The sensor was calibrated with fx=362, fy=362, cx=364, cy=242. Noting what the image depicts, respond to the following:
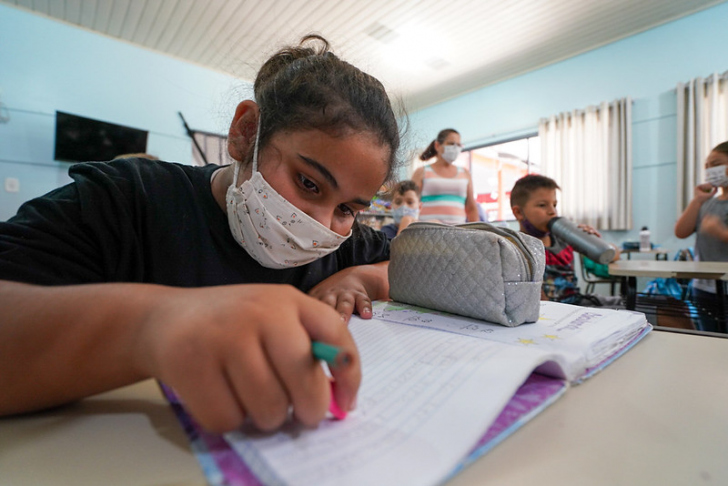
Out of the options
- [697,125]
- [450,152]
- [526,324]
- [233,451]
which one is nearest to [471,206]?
[450,152]

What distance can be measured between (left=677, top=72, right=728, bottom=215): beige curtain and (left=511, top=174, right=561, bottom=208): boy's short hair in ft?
7.98

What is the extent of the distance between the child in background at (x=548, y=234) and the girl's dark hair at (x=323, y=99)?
1406mm

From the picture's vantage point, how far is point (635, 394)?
0.36m

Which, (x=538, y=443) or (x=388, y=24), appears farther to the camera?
(x=388, y=24)

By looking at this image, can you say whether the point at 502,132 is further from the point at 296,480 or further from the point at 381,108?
the point at 296,480

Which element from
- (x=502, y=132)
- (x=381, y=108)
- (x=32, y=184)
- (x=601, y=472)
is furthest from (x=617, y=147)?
(x=32, y=184)

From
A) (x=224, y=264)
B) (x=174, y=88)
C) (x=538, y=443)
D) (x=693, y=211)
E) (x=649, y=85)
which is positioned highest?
(x=174, y=88)

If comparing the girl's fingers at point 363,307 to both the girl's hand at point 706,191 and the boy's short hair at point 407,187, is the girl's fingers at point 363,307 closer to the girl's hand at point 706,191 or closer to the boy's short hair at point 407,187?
the boy's short hair at point 407,187

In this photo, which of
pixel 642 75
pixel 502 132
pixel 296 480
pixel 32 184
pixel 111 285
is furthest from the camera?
pixel 502 132

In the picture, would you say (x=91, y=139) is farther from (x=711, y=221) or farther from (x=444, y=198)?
(x=711, y=221)

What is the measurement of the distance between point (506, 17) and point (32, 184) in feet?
15.3

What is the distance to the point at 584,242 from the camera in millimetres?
1268

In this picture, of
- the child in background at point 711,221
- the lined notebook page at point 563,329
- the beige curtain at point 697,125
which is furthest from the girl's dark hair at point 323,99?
the beige curtain at point 697,125

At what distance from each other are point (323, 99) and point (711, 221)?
2.33 metres
